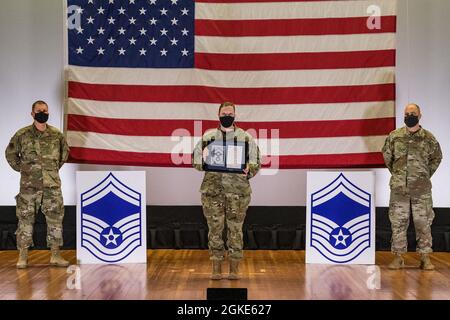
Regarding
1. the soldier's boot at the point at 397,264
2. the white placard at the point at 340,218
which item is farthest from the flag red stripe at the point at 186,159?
the soldier's boot at the point at 397,264

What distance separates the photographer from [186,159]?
24.7 feet

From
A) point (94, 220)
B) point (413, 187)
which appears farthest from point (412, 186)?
point (94, 220)

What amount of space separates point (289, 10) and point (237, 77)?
3.09 ft

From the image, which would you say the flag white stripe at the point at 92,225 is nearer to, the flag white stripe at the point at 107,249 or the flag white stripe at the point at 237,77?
the flag white stripe at the point at 107,249

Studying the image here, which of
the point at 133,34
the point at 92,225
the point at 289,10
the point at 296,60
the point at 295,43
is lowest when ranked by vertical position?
the point at 92,225

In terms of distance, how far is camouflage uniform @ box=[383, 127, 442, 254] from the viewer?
21.7 feet

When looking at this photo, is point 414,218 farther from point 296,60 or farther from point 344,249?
point 296,60

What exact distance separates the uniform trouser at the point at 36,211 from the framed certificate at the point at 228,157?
1726 millimetres

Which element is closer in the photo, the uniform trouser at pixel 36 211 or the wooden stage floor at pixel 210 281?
the wooden stage floor at pixel 210 281

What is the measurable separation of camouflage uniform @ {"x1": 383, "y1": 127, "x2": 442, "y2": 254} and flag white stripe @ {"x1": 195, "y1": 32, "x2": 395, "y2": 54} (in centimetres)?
125

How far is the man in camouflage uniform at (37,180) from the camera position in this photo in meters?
6.72

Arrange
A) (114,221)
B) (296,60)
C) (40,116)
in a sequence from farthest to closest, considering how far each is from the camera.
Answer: (296,60) → (114,221) → (40,116)

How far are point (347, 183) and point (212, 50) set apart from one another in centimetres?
212

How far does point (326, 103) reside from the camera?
Result: 295 inches
